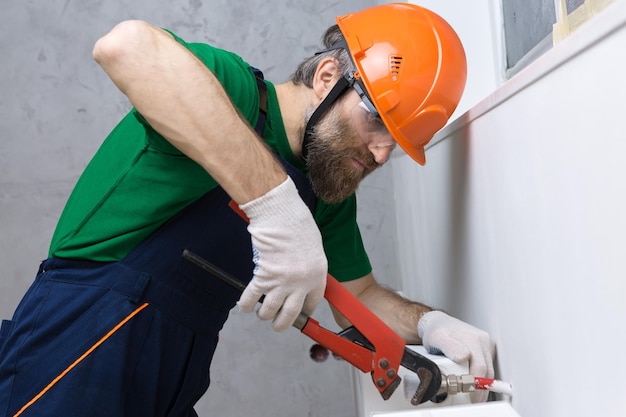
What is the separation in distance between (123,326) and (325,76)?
666 mm

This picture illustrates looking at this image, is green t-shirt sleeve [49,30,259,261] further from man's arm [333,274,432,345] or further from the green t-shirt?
man's arm [333,274,432,345]

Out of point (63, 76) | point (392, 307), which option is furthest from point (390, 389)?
point (63, 76)

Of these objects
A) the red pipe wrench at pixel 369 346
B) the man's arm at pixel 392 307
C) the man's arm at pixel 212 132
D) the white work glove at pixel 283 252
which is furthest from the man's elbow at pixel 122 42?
the man's arm at pixel 392 307

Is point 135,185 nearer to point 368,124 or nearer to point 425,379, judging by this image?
point 368,124

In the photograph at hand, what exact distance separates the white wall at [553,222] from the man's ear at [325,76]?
0.29m

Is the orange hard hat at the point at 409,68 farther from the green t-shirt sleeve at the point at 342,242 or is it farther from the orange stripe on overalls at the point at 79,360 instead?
the orange stripe on overalls at the point at 79,360

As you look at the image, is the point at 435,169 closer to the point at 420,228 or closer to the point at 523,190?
the point at 420,228

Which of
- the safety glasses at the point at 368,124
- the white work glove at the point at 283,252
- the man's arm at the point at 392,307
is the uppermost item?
the safety glasses at the point at 368,124

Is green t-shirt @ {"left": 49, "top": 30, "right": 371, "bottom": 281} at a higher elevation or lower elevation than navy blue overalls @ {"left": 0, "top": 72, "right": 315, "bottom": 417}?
higher

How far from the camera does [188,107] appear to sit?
974 mm

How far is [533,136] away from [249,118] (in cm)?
59

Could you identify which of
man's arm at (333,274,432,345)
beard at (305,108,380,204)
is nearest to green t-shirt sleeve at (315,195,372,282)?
man's arm at (333,274,432,345)

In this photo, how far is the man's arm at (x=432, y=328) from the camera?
1135mm

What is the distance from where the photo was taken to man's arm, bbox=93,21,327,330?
3.19 feet
